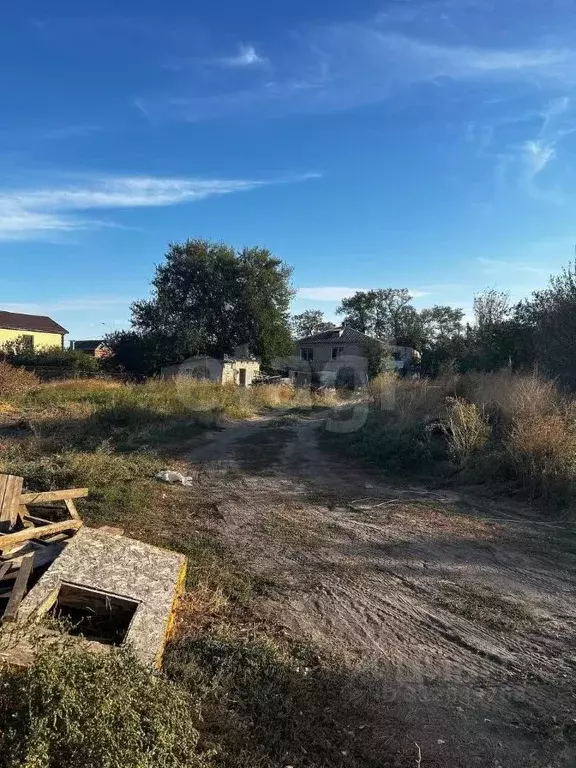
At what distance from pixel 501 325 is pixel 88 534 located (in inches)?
783

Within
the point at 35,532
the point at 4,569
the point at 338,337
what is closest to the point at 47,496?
the point at 35,532

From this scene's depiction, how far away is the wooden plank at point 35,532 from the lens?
4879 mm

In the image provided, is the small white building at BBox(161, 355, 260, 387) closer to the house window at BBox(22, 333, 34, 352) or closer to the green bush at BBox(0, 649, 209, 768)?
the house window at BBox(22, 333, 34, 352)

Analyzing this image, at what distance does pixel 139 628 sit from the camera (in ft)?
12.0

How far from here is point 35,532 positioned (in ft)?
17.1

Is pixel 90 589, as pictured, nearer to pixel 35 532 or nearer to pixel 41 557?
pixel 41 557

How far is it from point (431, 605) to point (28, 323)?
162 feet

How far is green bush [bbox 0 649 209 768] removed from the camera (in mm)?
2295

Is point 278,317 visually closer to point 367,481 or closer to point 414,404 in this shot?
point 414,404

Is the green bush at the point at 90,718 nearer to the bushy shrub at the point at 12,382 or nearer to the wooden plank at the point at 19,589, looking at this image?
the wooden plank at the point at 19,589

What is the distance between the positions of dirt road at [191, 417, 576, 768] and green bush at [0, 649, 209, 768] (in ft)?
3.99

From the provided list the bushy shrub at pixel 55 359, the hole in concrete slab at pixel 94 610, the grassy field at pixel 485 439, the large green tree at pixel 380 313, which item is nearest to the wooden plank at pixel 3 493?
the hole in concrete slab at pixel 94 610

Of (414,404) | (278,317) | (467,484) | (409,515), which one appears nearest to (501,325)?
(414,404)

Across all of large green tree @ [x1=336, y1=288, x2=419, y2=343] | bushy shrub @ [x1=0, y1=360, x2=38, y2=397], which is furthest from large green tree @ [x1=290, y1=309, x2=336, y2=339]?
bushy shrub @ [x1=0, y1=360, x2=38, y2=397]
